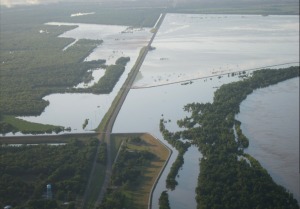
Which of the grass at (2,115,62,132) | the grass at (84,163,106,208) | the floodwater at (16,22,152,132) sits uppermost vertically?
the floodwater at (16,22,152,132)

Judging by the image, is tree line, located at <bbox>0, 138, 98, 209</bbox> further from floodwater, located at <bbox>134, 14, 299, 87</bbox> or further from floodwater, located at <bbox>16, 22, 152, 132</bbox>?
floodwater, located at <bbox>134, 14, 299, 87</bbox>

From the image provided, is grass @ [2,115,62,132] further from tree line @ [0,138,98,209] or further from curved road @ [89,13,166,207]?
curved road @ [89,13,166,207]

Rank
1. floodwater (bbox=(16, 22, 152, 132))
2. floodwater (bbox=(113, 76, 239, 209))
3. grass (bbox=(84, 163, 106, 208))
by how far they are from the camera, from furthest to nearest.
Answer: floodwater (bbox=(16, 22, 152, 132)), floodwater (bbox=(113, 76, 239, 209)), grass (bbox=(84, 163, 106, 208))

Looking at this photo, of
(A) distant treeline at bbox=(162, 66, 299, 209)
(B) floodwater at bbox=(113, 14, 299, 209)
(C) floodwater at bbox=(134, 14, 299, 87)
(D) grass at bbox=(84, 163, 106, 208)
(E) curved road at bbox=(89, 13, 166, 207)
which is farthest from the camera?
(C) floodwater at bbox=(134, 14, 299, 87)

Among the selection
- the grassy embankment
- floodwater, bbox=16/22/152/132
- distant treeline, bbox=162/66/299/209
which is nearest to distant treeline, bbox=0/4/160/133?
floodwater, bbox=16/22/152/132

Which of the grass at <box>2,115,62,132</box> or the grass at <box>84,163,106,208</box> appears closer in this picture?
the grass at <box>84,163,106,208</box>

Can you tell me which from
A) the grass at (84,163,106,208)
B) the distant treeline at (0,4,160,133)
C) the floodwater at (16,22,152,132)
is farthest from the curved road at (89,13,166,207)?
the distant treeline at (0,4,160,133)

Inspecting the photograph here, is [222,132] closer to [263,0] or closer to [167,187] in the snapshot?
[167,187]

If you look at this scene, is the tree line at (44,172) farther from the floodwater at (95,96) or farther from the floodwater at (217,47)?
the floodwater at (217,47)

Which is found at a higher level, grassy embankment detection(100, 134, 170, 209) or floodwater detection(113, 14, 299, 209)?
floodwater detection(113, 14, 299, 209)

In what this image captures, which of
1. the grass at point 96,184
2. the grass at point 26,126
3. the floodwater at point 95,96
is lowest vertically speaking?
the grass at point 96,184

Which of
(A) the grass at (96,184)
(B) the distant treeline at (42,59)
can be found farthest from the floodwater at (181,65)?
(A) the grass at (96,184)

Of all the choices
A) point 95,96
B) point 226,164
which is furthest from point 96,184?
point 95,96

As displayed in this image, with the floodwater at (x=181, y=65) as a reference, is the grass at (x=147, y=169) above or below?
below
